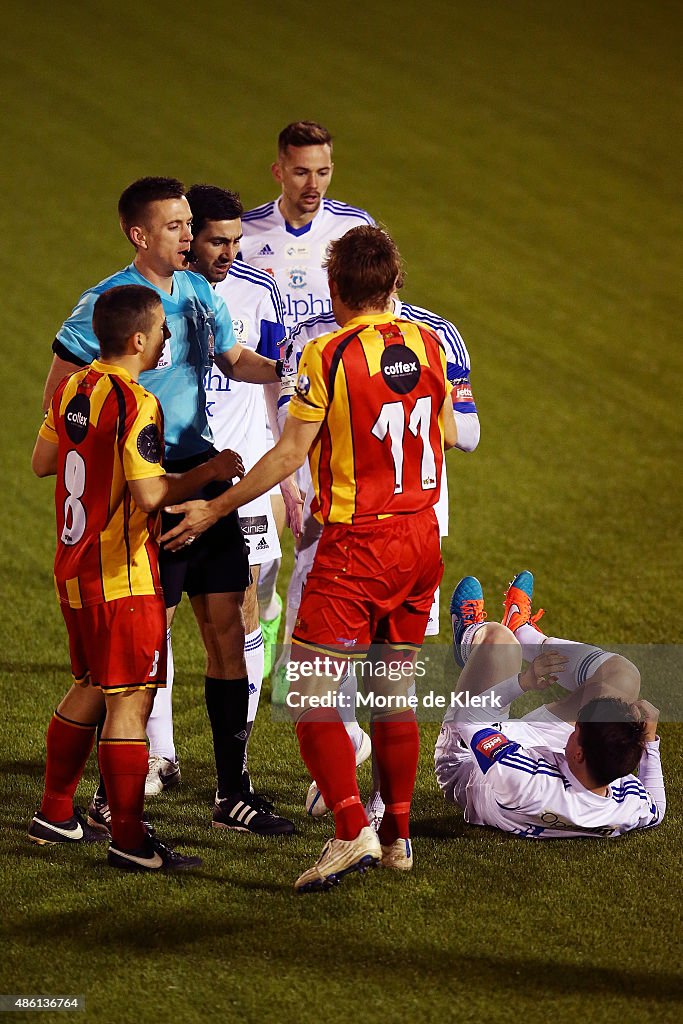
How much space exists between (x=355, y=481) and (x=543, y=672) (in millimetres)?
1287

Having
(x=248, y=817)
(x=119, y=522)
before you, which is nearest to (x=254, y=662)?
(x=248, y=817)

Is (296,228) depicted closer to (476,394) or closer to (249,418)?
(249,418)

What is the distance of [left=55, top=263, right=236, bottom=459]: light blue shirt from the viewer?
159 inches

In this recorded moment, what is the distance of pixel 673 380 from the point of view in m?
10.8

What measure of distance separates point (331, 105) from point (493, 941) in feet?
44.5

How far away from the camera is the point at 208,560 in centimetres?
413

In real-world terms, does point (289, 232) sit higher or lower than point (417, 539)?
higher

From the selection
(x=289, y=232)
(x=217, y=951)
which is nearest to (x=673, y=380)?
(x=289, y=232)

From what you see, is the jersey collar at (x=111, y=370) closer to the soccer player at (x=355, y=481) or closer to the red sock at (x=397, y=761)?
the soccer player at (x=355, y=481)

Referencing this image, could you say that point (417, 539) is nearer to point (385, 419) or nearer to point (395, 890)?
point (385, 419)

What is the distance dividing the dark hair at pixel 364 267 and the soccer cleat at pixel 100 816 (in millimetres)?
1768

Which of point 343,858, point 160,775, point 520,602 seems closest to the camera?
point 343,858

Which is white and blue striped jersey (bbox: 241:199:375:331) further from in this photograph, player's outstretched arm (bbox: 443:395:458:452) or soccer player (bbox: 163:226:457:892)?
soccer player (bbox: 163:226:457:892)

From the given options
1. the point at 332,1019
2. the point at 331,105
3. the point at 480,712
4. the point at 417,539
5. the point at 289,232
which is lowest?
the point at 332,1019
